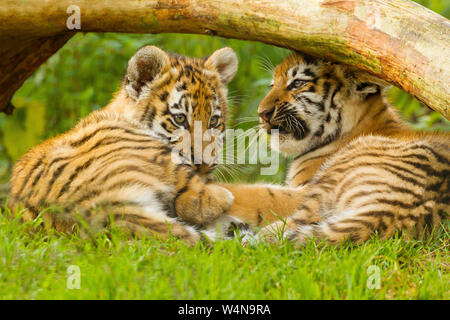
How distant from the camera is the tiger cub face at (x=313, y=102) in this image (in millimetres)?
4648

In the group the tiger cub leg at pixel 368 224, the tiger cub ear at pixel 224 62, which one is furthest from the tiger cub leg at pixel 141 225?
the tiger cub ear at pixel 224 62

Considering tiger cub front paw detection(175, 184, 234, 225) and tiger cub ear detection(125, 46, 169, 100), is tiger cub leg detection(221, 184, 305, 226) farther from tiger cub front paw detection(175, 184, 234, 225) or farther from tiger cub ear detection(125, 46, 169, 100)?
tiger cub ear detection(125, 46, 169, 100)

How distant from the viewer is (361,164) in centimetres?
394

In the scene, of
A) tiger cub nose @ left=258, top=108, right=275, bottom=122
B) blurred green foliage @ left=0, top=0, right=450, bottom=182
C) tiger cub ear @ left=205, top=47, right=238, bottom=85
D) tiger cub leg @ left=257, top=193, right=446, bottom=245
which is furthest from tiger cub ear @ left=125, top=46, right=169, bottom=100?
blurred green foliage @ left=0, top=0, right=450, bottom=182

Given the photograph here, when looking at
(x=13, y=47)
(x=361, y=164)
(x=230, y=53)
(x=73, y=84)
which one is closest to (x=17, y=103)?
(x=73, y=84)

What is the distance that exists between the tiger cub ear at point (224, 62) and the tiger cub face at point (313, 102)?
528 millimetres

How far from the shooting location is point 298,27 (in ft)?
13.2

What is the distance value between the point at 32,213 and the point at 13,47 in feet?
6.28

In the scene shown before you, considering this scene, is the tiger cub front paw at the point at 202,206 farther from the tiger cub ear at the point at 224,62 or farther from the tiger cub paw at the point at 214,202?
the tiger cub ear at the point at 224,62

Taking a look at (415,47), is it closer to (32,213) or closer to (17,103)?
(32,213)

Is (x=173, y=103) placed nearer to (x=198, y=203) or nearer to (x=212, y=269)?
(x=198, y=203)

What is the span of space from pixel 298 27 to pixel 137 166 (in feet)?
5.02

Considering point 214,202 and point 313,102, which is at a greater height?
point 313,102

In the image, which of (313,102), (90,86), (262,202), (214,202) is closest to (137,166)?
(214,202)
